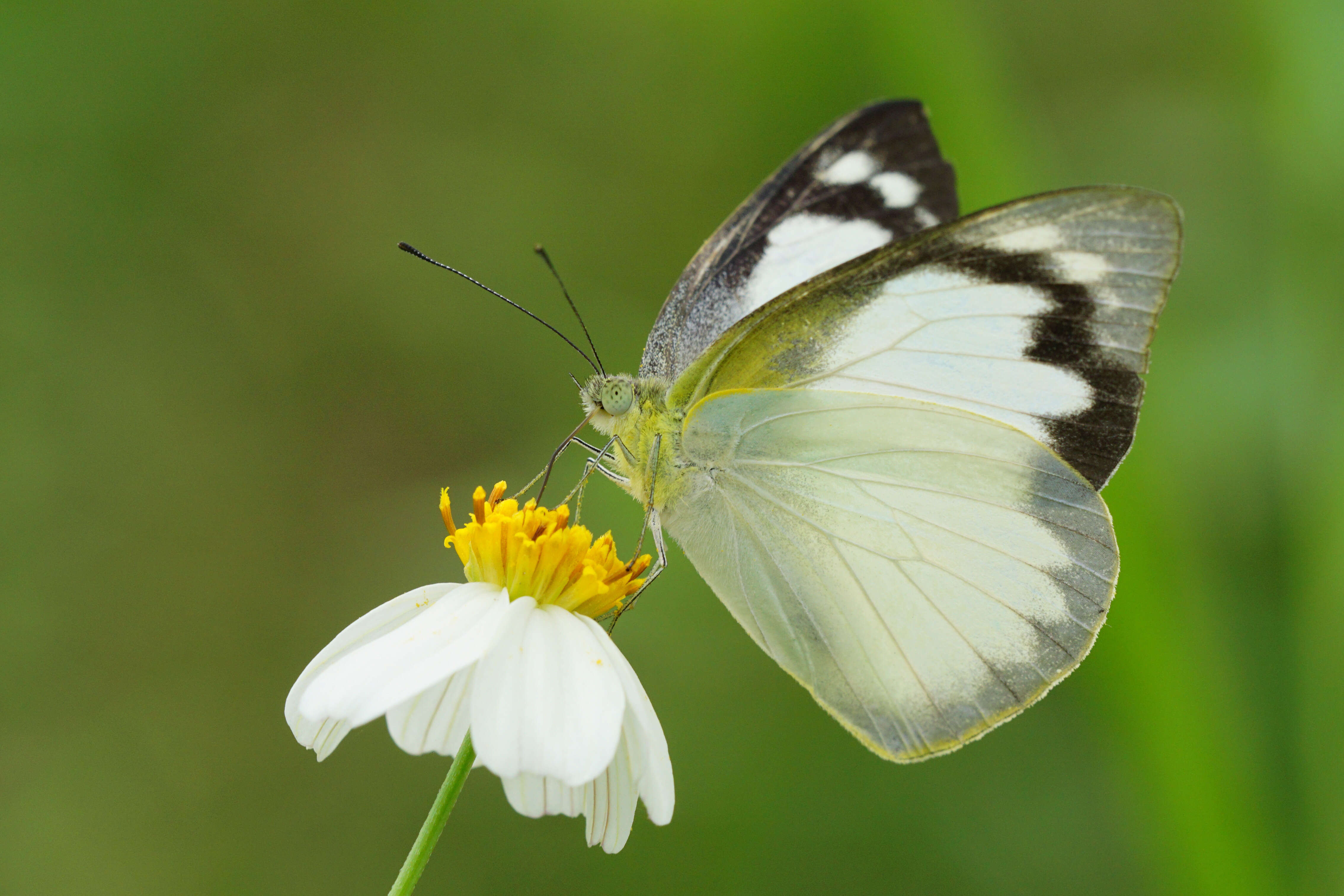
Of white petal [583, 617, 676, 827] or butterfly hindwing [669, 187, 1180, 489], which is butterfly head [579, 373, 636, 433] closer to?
butterfly hindwing [669, 187, 1180, 489]

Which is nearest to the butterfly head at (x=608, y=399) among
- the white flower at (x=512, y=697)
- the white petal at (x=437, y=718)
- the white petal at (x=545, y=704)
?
the white flower at (x=512, y=697)

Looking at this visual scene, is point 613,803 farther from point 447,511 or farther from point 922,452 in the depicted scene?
point 922,452

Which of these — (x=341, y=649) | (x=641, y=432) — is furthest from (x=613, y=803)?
(x=641, y=432)

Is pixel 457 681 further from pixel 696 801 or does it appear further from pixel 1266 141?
pixel 1266 141

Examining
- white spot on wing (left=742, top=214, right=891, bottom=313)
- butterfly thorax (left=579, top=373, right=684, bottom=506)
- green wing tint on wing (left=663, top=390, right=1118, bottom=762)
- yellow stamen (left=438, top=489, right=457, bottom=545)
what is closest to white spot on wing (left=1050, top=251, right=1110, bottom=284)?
green wing tint on wing (left=663, top=390, right=1118, bottom=762)


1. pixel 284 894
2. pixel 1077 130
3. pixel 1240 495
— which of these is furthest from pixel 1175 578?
pixel 284 894
